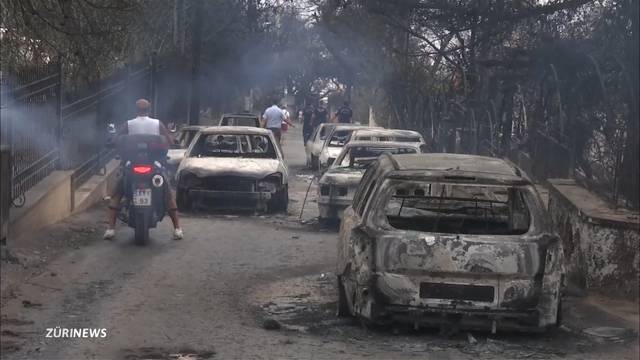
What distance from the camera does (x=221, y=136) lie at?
51.5ft

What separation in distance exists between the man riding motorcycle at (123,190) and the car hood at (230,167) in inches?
100

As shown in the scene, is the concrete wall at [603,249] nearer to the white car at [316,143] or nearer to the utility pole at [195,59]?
the white car at [316,143]

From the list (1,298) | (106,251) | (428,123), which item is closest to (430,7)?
(106,251)

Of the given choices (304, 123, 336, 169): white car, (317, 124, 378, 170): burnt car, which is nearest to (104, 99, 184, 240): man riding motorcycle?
(317, 124, 378, 170): burnt car

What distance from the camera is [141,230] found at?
10883 millimetres

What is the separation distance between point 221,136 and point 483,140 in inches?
229

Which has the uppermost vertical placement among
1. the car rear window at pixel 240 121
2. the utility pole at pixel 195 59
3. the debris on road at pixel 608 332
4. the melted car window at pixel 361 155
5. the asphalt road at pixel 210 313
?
the utility pole at pixel 195 59

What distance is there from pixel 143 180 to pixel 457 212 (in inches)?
160

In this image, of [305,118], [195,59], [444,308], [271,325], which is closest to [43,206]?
[271,325]

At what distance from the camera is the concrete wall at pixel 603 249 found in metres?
8.88

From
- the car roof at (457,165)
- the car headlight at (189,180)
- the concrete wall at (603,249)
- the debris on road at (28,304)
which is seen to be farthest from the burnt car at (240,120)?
the debris on road at (28,304)

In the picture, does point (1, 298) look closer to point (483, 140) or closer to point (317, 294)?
point (317, 294)

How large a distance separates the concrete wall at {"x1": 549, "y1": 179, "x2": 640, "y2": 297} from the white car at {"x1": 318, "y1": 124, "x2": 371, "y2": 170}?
10.3 metres

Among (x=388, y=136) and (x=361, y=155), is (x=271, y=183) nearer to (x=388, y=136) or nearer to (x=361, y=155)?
(x=361, y=155)
